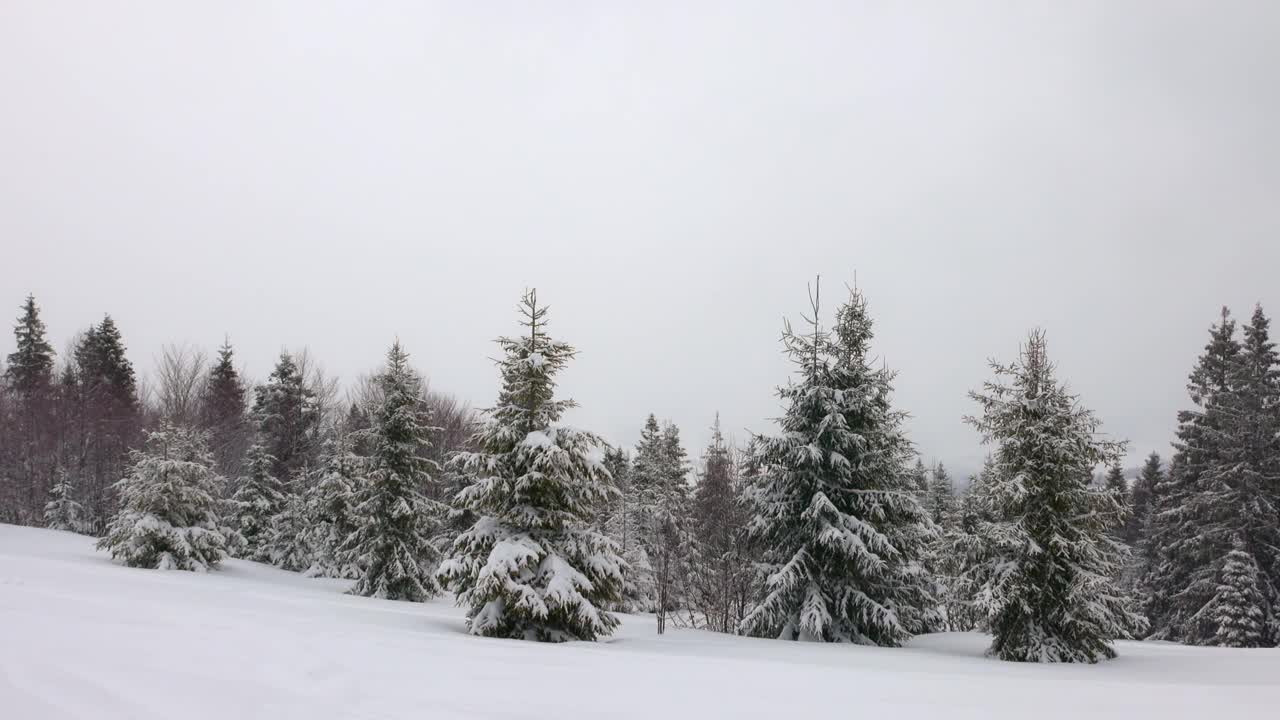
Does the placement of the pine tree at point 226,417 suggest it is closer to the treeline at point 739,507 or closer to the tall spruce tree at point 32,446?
the treeline at point 739,507

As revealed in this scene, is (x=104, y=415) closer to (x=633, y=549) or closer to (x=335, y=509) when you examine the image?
(x=335, y=509)

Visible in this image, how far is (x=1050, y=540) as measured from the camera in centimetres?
1432

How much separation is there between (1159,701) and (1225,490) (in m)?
26.5

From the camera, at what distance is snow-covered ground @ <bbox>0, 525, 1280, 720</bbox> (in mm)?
4984

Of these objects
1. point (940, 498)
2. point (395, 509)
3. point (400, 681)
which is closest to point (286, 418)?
point (395, 509)

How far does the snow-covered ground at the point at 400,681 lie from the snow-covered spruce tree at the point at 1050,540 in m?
3.94

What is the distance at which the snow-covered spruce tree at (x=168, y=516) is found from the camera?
21844 millimetres

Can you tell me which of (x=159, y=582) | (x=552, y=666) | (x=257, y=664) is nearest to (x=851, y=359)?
(x=552, y=666)

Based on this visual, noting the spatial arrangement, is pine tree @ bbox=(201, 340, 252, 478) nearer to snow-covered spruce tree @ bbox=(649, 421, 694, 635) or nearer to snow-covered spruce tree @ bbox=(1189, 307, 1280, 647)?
snow-covered spruce tree @ bbox=(649, 421, 694, 635)

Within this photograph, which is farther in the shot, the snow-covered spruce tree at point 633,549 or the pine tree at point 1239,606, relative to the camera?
the snow-covered spruce tree at point 633,549

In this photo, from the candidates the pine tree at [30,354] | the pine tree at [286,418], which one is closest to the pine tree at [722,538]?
the pine tree at [286,418]

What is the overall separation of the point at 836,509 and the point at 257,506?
2962 cm

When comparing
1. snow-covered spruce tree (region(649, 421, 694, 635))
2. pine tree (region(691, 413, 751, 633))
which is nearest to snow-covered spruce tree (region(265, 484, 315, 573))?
snow-covered spruce tree (region(649, 421, 694, 635))

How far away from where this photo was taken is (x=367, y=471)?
23609 millimetres
